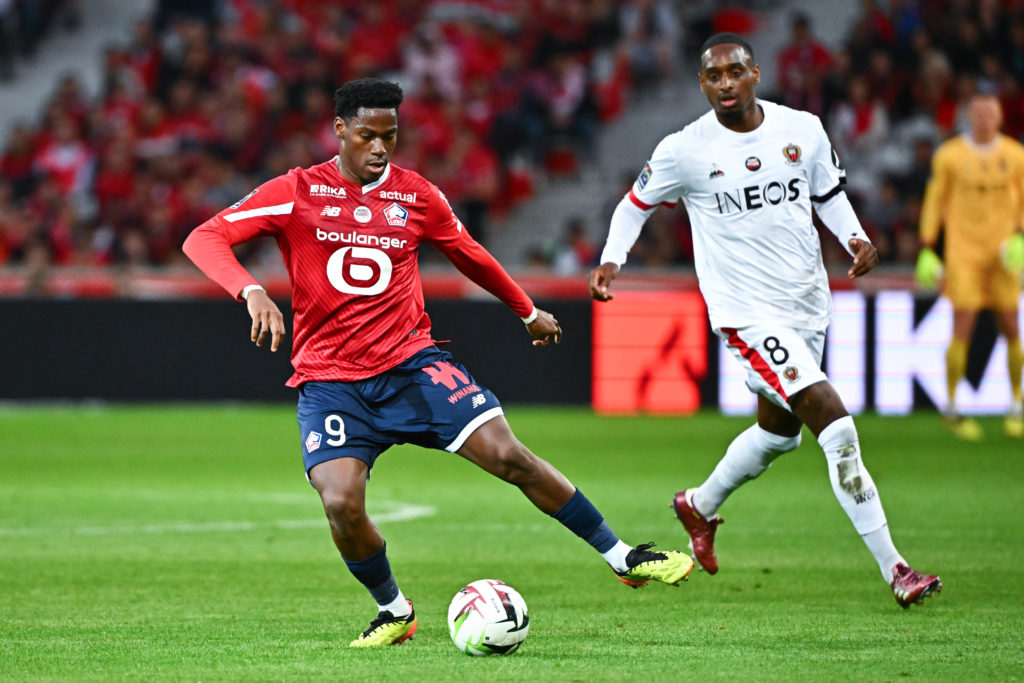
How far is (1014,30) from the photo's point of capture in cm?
1792

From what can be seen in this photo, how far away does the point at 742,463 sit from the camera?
717cm

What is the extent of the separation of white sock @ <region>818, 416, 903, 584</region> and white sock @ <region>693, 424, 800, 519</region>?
0.66 m

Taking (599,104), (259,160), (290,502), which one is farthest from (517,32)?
(290,502)

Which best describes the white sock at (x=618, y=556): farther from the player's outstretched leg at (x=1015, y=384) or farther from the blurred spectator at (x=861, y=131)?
the blurred spectator at (x=861, y=131)

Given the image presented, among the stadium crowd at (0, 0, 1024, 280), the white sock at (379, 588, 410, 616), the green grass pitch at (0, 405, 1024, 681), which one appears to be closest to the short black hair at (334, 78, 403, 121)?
the white sock at (379, 588, 410, 616)

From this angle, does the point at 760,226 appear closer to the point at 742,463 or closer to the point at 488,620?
the point at 742,463

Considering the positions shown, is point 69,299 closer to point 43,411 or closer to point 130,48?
point 43,411

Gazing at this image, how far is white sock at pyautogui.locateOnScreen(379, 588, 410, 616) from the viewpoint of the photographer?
5641mm

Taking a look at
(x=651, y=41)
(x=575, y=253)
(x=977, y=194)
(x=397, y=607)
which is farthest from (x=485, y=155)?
(x=397, y=607)

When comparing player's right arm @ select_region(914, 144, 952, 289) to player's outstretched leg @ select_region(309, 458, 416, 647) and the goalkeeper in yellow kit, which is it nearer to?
the goalkeeper in yellow kit

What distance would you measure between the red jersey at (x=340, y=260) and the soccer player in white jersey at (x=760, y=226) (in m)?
1.17

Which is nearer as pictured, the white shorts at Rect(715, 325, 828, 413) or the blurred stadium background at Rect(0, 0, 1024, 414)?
the white shorts at Rect(715, 325, 828, 413)

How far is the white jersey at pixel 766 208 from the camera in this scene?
6801 millimetres

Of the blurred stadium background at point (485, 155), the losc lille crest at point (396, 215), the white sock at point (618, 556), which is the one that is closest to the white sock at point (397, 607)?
the white sock at point (618, 556)
